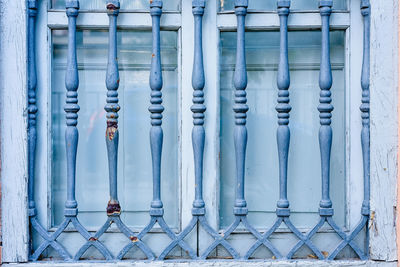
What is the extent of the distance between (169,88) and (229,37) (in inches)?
12.2

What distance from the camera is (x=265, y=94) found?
2285mm

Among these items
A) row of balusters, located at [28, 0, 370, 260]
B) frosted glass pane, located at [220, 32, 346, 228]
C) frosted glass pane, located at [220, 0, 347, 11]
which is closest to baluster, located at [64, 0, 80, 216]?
row of balusters, located at [28, 0, 370, 260]

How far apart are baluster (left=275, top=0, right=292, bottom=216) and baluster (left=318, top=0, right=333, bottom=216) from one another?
129 millimetres

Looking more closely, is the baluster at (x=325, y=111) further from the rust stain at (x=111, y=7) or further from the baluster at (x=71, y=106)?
the baluster at (x=71, y=106)

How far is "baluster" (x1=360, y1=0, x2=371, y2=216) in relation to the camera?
7.17 feet

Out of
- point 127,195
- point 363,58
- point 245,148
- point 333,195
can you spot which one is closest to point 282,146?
point 245,148

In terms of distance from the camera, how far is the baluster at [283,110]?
2.19 metres

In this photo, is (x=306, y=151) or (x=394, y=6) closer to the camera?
(x=394, y=6)

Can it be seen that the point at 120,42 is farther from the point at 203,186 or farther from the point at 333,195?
the point at 333,195

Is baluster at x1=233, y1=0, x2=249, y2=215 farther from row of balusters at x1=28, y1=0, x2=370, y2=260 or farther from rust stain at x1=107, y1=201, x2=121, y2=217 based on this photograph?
rust stain at x1=107, y1=201, x2=121, y2=217

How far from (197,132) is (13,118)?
0.68 meters

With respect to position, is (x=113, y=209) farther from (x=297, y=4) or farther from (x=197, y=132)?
(x=297, y=4)

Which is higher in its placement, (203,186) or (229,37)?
(229,37)

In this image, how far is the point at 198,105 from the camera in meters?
2.18
